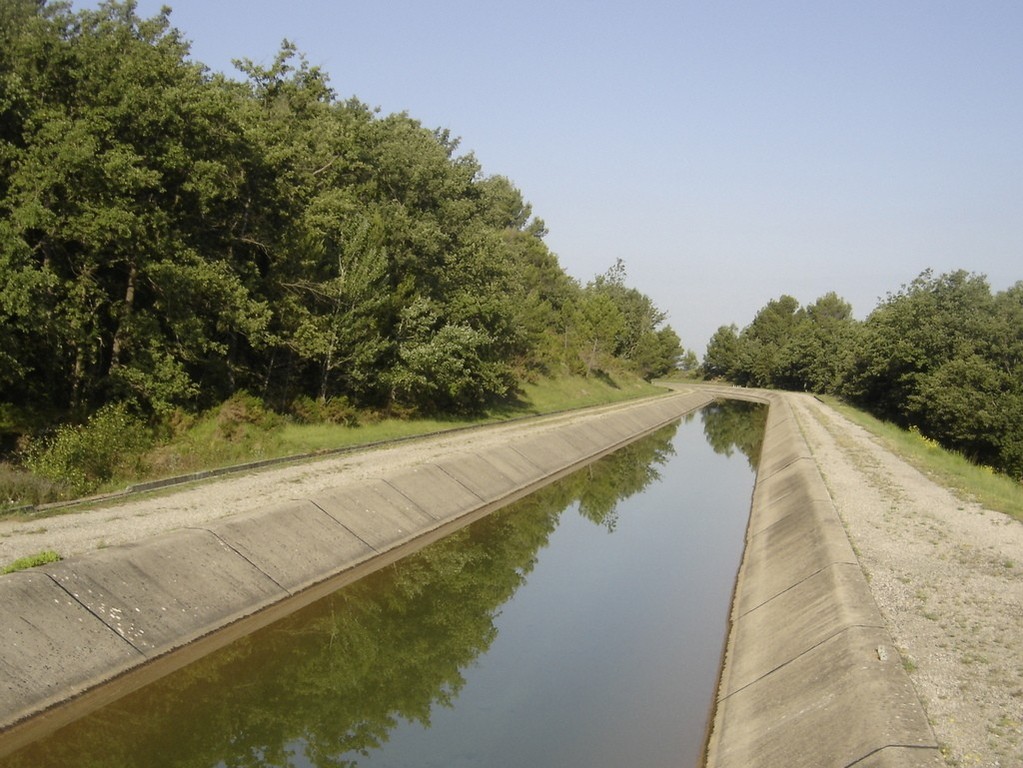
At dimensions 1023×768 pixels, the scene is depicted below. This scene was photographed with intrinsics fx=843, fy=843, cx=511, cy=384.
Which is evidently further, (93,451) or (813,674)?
(93,451)

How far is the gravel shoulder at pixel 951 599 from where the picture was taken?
9.84 m

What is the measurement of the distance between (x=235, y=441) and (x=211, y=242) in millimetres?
8187

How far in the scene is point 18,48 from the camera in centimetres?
2414

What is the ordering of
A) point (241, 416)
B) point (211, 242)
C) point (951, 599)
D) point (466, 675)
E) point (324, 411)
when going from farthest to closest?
point (324, 411) < point (211, 242) < point (241, 416) < point (951, 599) < point (466, 675)

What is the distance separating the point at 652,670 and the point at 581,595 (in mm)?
4591

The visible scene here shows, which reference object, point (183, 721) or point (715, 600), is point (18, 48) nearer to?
point (183, 721)

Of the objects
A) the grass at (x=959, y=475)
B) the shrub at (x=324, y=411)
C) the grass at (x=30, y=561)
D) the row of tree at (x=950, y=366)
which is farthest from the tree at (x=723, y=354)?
the grass at (x=30, y=561)

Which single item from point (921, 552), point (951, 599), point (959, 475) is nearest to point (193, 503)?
point (951, 599)

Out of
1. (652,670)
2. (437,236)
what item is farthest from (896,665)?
(437,236)

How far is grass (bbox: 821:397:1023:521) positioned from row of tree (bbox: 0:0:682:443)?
21.6 metres

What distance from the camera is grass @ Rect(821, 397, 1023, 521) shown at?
2627cm

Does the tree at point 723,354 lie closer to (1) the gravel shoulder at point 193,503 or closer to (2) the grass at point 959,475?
(2) the grass at point 959,475

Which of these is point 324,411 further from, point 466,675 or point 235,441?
point 466,675

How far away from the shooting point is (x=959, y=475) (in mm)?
33688
